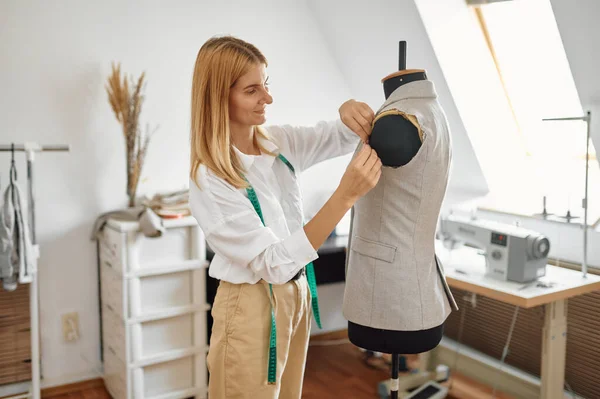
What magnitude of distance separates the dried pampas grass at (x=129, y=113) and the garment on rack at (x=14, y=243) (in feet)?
1.94

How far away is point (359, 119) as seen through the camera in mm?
1542

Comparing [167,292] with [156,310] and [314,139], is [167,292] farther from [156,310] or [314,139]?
[314,139]

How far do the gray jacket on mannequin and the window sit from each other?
1.56 m

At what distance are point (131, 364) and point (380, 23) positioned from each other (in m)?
2.02

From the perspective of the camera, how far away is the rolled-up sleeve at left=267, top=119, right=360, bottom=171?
5.95 ft

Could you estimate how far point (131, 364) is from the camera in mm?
2691

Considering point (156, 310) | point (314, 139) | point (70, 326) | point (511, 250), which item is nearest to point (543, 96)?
point (511, 250)

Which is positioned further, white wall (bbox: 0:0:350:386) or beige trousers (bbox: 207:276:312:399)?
white wall (bbox: 0:0:350:386)

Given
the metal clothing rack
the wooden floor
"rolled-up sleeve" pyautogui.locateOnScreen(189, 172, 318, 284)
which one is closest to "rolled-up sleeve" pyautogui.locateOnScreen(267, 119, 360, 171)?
"rolled-up sleeve" pyautogui.locateOnScreen(189, 172, 318, 284)

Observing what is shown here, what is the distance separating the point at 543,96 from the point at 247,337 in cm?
221

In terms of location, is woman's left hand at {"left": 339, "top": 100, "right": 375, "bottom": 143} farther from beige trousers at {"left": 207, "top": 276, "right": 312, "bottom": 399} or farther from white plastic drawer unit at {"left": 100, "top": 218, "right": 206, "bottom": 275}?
white plastic drawer unit at {"left": 100, "top": 218, "right": 206, "bottom": 275}

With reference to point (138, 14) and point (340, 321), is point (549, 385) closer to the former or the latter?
point (340, 321)

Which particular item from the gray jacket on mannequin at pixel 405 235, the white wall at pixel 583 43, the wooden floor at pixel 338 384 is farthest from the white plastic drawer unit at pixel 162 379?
the white wall at pixel 583 43

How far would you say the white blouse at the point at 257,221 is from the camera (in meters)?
1.47
